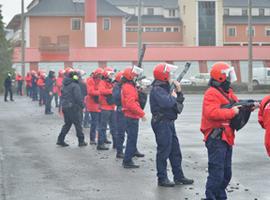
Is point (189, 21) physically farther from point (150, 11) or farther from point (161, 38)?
point (150, 11)

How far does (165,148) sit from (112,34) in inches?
2933

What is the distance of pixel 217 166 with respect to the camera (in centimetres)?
885

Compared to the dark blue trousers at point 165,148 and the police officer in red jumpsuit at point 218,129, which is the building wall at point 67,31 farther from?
the police officer in red jumpsuit at point 218,129

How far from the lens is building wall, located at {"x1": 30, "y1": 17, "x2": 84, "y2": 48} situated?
82.4m

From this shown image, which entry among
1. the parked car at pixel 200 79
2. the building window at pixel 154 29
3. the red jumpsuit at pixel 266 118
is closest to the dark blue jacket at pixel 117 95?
the red jumpsuit at pixel 266 118

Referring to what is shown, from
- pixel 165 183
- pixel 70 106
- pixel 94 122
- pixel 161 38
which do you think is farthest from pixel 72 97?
pixel 161 38

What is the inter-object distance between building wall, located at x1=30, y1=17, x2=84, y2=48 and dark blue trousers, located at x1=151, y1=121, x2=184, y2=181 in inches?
2833

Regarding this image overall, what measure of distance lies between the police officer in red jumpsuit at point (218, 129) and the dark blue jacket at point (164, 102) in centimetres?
170

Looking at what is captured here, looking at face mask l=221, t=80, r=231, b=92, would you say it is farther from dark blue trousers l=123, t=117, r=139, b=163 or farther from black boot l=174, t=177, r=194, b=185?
dark blue trousers l=123, t=117, r=139, b=163

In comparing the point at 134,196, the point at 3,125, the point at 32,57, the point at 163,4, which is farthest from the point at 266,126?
the point at 163,4

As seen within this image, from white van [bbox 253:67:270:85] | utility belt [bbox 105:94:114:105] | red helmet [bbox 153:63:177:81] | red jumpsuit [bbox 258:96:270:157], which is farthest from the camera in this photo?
white van [bbox 253:67:270:85]

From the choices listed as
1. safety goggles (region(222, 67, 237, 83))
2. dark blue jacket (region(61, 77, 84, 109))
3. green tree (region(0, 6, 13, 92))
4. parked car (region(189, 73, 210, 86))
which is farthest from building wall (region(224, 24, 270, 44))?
safety goggles (region(222, 67, 237, 83))

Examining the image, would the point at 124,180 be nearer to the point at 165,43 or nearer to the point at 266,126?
the point at 266,126

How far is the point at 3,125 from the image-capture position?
967 inches
